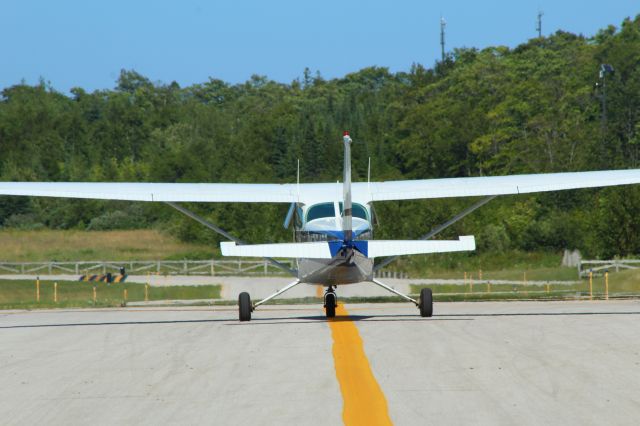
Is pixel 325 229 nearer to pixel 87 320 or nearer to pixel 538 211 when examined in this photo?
pixel 87 320

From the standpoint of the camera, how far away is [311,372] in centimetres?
1106

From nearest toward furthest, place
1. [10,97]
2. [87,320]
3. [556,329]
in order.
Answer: [556,329], [87,320], [10,97]

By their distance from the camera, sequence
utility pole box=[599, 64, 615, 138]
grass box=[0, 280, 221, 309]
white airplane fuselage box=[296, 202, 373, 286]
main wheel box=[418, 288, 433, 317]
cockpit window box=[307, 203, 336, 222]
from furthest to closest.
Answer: utility pole box=[599, 64, 615, 138] → grass box=[0, 280, 221, 309] → cockpit window box=[307, 203, 336, 222] → main wheel box=[418, 288, 433, 317] → white airplane fuselage box=[296, 202, 373, 286]

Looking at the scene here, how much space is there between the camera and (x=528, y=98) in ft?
307

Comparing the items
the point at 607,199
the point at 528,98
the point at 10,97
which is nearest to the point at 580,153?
the point at 528,98

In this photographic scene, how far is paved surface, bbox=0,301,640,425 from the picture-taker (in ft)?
28.4

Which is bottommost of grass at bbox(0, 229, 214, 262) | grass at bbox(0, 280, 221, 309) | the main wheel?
grass at bbox(0, 280, 221, 309)

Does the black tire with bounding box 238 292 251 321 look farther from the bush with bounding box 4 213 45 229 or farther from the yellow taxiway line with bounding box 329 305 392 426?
the bush with bounding box 4 213 45 229

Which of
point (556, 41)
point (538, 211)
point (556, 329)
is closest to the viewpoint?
point (556, 329)

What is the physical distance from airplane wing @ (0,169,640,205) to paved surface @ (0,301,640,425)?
288cm

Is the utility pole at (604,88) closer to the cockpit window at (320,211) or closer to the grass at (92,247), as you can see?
the grass at (92,247)

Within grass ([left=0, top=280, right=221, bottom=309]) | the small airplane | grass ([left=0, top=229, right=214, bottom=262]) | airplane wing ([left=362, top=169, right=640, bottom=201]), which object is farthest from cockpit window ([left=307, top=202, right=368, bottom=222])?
grass ([left=0, top=229, right=214, bottom=262])

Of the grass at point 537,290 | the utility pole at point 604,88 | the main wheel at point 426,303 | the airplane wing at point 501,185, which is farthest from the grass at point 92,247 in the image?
the main wheel at point 426,303

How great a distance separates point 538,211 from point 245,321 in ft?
163
